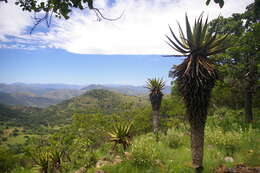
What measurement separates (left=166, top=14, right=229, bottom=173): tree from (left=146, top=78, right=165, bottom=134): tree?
11.8 m

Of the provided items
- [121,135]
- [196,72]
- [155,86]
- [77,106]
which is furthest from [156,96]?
[77,106]

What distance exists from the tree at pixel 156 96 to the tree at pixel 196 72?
11.8 meters

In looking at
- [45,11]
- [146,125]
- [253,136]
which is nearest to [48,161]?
[45,11]

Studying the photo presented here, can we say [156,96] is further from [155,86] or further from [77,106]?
[77,106]

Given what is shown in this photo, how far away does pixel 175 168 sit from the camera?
5941 millimetres

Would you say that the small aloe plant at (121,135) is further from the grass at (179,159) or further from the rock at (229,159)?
the rock at (229,159)

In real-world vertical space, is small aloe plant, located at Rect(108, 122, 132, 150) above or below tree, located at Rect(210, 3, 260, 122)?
below

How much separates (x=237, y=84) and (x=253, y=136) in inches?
211

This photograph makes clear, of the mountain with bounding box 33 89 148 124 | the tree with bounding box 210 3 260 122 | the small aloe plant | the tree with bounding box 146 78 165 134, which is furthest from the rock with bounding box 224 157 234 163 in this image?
the mountain with bounding box 33 89 148 124

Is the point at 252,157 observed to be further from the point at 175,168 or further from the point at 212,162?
the point at 175,168

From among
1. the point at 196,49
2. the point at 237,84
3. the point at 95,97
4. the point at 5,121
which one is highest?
the point at 196,49

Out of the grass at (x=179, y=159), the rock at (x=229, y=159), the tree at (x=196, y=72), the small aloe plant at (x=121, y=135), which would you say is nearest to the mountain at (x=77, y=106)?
the small aloe plant at (x=121, y=135)

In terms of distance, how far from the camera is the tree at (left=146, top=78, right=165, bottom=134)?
17406 millimetres

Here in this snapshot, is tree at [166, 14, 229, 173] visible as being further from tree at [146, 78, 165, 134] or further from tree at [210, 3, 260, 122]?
tree at [146, 78, 165, 134]
